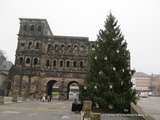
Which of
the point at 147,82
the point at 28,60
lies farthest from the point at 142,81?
the point at 28,60

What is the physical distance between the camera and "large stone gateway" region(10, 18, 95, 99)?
62.1 meters

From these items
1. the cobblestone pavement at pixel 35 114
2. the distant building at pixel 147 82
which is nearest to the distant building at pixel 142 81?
the distant building at pixel 147 82

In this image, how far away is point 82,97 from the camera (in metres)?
26.9

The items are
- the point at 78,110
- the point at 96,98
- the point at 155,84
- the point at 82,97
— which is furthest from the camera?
the point at 155,84

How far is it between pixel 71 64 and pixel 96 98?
3852 centimetres

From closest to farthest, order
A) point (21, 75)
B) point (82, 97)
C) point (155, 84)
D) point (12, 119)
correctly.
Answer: point (12, 119) → point (82, 97) → point (21, 75) → point (155, 84)

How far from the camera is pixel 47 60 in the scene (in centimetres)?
6322

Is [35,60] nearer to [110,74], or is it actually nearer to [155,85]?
[110,74]

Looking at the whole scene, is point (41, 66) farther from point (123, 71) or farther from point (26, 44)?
point (123, 71)

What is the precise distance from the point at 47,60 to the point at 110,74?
39.1 meters

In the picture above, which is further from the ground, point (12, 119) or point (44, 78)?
point (44, 78)

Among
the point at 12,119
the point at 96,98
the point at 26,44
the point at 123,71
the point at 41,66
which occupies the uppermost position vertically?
the point at 26,44

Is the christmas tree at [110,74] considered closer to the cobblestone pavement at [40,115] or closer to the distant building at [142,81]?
the cobblestone pavement at [40,115]

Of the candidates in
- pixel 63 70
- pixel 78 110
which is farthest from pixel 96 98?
pixel 63 70
